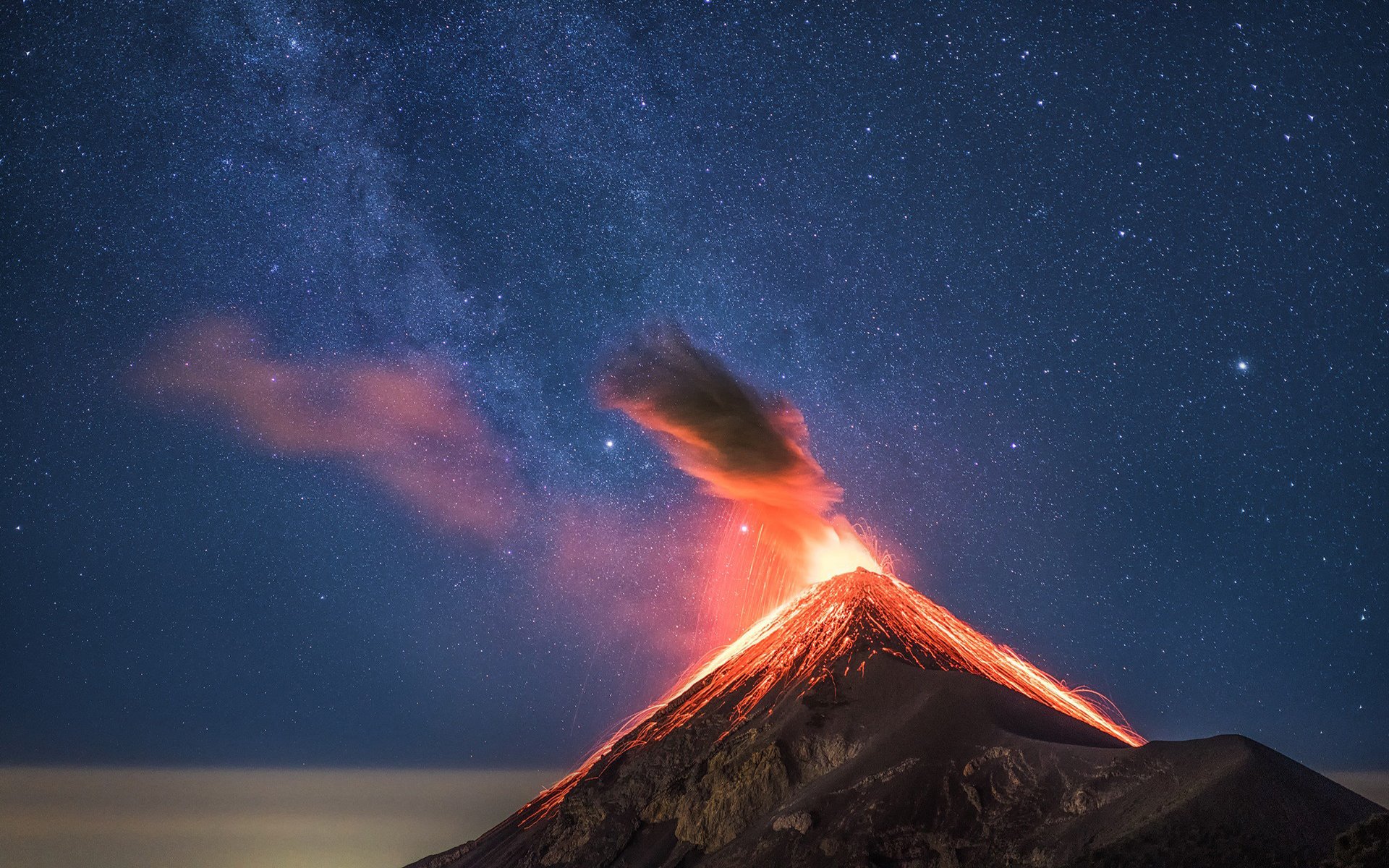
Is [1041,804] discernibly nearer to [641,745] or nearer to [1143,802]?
[1143,802]

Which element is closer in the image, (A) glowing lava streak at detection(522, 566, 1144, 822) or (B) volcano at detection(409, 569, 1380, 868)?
(B) volcano at detection(409, 569, 1380, 868)

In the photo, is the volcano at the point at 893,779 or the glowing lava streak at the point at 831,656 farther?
the glowing lava streak at the point at 831,656

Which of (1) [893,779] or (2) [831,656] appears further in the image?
(2) [831,656]
